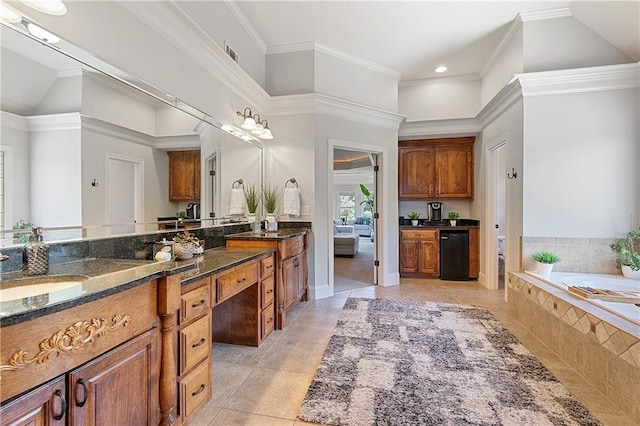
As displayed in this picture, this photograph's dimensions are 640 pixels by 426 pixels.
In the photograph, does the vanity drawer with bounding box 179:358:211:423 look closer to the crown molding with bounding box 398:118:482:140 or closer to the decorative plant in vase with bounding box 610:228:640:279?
the decorative plant in vase with bounding box 610:228:640:279

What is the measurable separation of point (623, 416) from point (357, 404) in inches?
60.5

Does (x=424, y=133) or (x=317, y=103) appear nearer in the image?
(x=317, y=103)

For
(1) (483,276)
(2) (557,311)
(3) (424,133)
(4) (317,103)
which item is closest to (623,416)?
(2) (557,311)

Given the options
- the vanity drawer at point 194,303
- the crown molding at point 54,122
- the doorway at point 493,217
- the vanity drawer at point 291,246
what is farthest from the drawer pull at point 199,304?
the doorway at point 493,217

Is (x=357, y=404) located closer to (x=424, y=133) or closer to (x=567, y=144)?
(x=567, y=144)

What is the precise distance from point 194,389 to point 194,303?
1.58 ft

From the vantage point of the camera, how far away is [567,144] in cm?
325

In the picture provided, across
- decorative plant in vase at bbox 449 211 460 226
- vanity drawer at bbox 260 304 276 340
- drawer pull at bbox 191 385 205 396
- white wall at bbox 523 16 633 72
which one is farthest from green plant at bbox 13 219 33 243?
decorative plant in vase at bbox 449 211 460 226

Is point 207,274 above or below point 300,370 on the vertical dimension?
above

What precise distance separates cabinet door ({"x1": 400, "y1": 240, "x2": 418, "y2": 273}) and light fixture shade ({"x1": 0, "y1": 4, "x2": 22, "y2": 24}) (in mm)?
4949

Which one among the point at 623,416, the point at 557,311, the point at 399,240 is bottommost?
the point at 623,416

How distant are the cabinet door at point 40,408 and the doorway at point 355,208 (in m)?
4.53

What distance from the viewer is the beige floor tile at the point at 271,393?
175 cm

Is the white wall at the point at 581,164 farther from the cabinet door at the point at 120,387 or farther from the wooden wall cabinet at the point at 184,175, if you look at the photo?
the cabinet door at the point at 120,387
